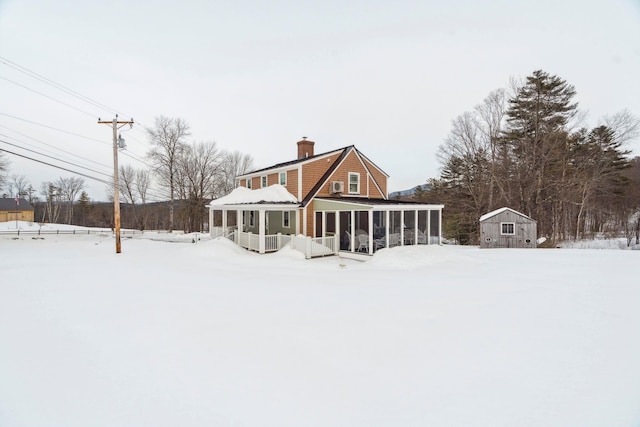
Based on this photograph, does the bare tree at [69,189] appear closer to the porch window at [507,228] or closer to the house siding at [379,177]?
the house siding at [379,177]

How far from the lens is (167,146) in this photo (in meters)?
30.5

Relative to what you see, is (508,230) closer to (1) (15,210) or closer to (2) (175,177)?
(2) (175,177)

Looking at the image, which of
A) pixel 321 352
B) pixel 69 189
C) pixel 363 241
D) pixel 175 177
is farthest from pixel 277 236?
pixel 69 189

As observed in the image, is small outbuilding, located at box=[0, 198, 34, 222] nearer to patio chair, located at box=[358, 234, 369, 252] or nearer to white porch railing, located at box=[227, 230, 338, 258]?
white porch railing, located at box=[227, 230, 338, 258]

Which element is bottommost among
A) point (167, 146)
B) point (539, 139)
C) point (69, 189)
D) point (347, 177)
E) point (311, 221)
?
point (311, 221)

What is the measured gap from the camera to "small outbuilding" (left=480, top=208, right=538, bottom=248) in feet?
53.4

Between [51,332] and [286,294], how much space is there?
446 centimetres

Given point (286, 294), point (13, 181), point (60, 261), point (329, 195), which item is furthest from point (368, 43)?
point (13, 181)

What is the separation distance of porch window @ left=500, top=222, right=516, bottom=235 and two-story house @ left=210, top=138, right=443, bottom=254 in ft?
13.8

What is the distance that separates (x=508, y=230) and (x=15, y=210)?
6473 cm

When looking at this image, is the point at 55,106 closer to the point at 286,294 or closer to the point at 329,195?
the point at 329,195

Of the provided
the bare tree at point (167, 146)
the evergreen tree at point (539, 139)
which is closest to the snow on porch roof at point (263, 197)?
the bare tree at point (167, 146)

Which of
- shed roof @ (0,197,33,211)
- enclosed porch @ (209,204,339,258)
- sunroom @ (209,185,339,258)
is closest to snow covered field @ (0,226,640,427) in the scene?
enclosed porch @ (209,204,339,258)

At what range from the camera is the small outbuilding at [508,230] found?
16.3 meters
